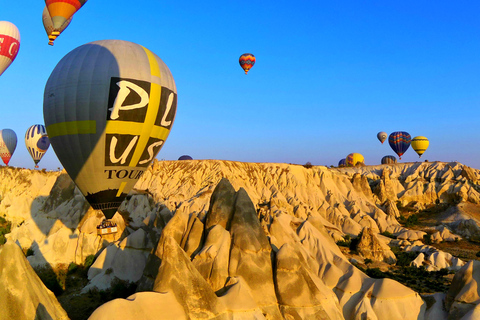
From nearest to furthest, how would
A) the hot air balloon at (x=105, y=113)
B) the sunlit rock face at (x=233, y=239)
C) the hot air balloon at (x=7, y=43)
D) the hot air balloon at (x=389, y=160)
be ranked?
the sunlit rock face at (x=233, y=239) → the hot air balloon at (x=105, y=113) → the hot air balloon at (x=7, y=43) → the hot air balloon at (x=389, y=160)

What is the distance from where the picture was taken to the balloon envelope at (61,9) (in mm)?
52531

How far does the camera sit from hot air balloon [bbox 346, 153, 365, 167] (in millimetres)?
108938

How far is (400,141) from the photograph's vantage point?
298ft

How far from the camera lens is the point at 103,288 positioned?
23.6 metres

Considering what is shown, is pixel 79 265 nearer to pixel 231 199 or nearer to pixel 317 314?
pixel 231 199

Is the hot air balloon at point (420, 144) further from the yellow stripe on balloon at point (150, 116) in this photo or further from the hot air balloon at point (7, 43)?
the hot air balloon at point (7, 43)

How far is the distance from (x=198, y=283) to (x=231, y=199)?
7262mm

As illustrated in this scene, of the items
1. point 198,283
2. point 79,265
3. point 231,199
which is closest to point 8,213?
point 79,265

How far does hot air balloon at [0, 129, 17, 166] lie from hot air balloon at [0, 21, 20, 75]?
26449 millimetres

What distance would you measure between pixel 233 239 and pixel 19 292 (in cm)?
992

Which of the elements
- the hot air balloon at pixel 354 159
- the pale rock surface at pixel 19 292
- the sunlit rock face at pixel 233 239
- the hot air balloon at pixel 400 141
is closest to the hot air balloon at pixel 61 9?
the sunlit rock face at pixel 233 239

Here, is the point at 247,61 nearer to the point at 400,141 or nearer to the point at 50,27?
the point at 50,27

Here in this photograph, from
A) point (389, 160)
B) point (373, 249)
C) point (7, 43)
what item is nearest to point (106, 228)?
point (373, 249)

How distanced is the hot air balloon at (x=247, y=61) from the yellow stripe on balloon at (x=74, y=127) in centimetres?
5270
